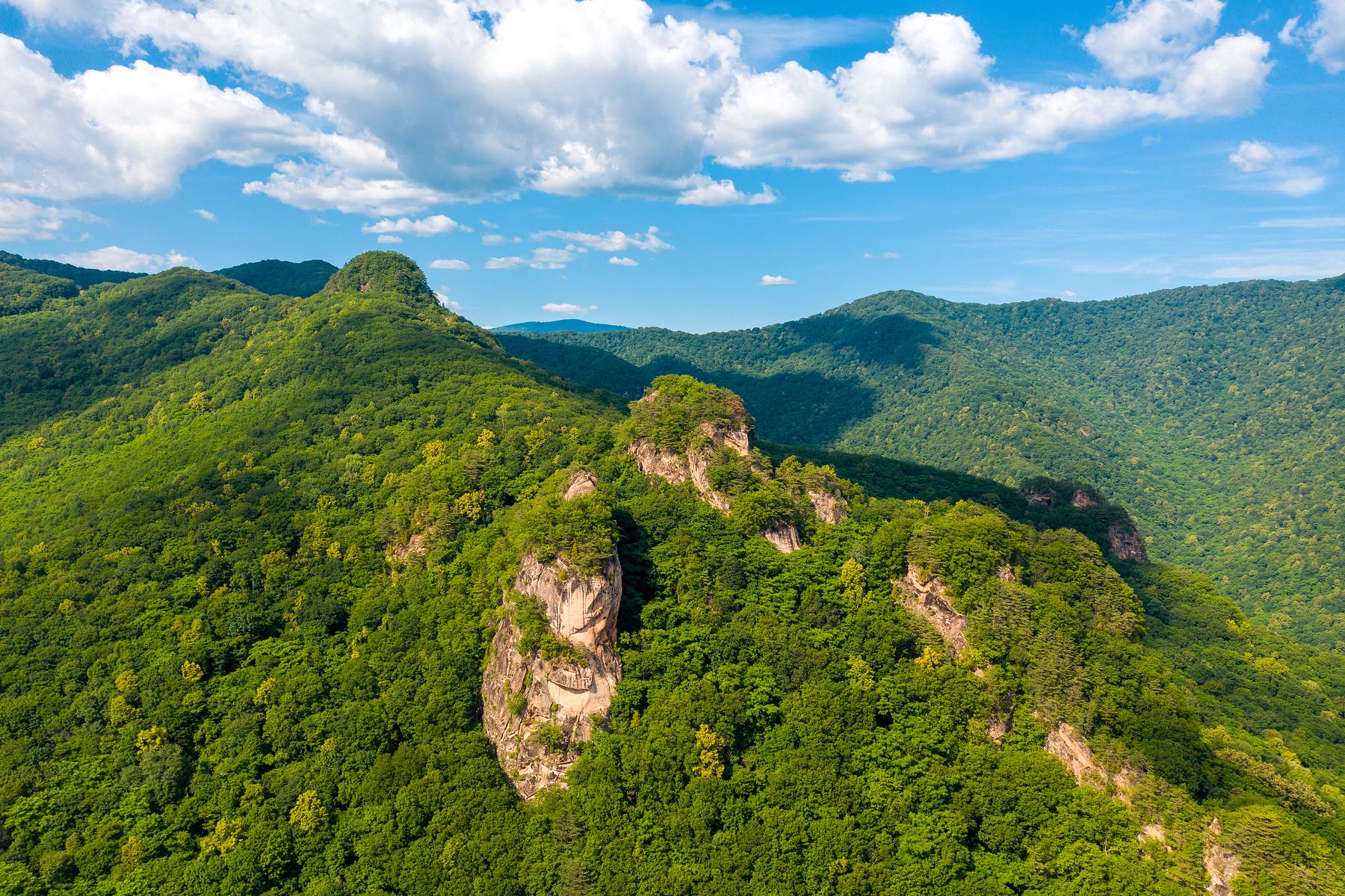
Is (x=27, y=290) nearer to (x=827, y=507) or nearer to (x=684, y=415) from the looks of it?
(x=684, y=415)

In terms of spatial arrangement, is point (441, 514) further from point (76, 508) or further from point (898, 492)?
point (898, 492)

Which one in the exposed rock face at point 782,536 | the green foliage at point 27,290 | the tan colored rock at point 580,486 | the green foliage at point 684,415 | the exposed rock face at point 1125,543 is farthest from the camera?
the green foliage at point 27,290

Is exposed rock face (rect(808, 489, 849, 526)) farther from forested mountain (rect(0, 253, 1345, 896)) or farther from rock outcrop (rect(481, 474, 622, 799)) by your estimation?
rock outcrop (rect(481, 474, 622, 799))

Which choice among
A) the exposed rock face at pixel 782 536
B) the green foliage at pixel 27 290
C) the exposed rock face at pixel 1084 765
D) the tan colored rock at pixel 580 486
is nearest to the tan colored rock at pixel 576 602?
the tan colored rock at pixel 580 486

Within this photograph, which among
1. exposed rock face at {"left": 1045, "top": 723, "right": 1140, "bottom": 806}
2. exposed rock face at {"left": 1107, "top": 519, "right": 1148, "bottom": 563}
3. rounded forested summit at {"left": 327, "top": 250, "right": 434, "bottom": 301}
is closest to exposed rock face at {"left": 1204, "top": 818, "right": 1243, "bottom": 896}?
exposed rock face at {"left": 1045, "top": 723, "right": 1140, "bottom": 806}

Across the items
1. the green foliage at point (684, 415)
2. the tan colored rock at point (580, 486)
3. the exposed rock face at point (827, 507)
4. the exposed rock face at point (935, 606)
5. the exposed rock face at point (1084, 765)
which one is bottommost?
the exposed rock face at point (1084, 765)

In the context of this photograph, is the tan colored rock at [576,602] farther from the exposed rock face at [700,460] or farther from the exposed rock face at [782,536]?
the exposed rock face at [782,536]

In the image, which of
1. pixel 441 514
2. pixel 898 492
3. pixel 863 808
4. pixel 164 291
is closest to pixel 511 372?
pixel 441 514

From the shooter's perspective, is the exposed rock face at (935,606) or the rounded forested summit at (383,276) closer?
the exposed rock face at (935,606)
